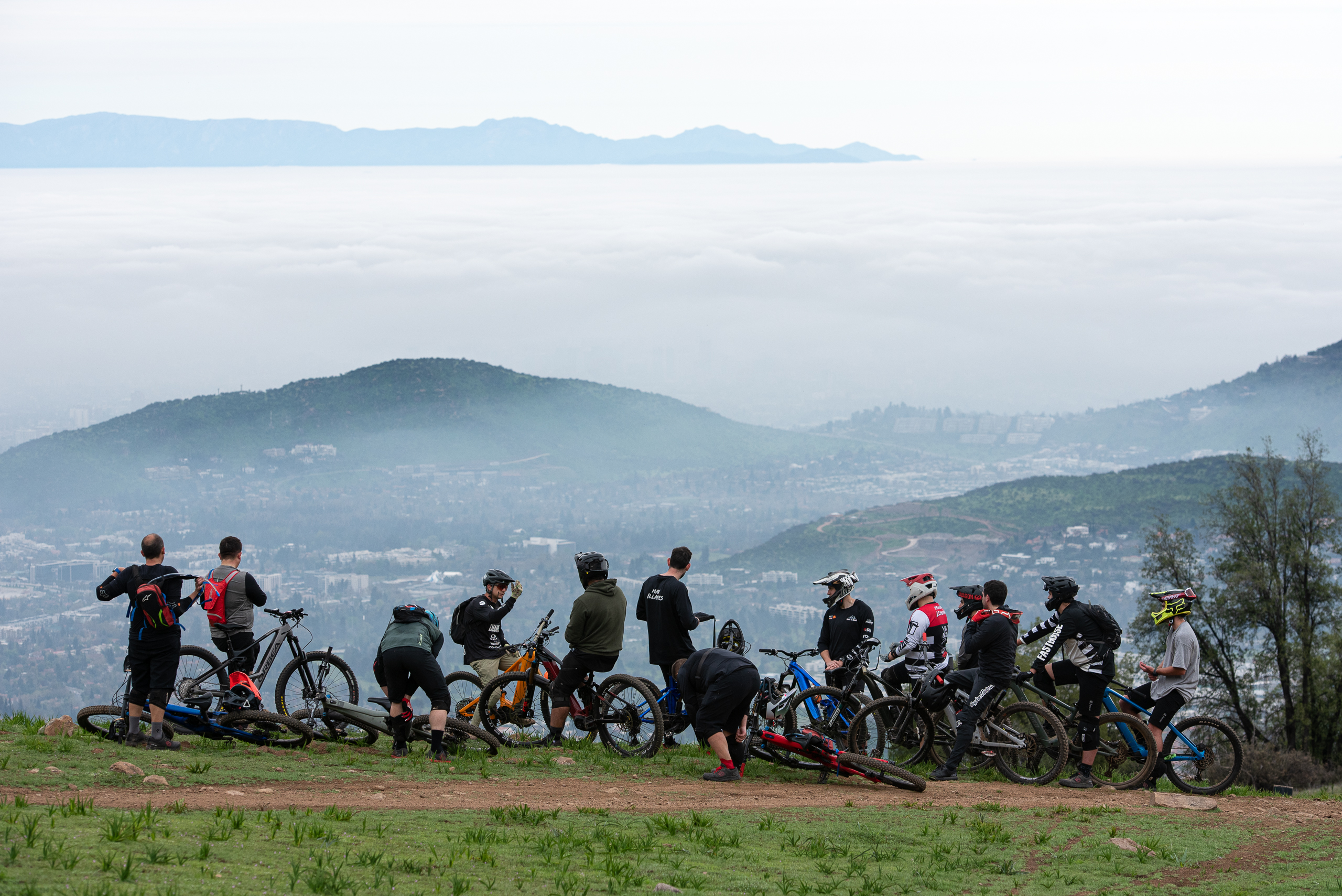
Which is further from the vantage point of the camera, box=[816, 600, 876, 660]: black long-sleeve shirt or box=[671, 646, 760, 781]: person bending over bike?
box=[816, 600, 876, 660]: black long-sleeve shirt

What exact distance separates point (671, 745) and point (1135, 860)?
5.34 meters

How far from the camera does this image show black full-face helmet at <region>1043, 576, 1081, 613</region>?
11.1m

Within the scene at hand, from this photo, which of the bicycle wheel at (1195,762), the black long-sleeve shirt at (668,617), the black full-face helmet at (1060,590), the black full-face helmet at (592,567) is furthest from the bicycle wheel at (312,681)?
the bicycle wheel at (1195,762)

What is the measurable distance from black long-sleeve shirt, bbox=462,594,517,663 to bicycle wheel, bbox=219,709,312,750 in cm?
207

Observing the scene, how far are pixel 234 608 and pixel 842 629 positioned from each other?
6.62 metres

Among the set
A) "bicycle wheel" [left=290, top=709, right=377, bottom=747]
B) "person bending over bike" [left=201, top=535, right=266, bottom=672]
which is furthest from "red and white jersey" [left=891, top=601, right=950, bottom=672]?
"person bending over bike" [left=201, top=535, right=266, bottom=672]

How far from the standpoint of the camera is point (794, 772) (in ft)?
37.0

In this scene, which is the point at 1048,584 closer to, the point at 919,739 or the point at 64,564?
the point at 919,739

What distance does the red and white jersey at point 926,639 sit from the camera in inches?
444

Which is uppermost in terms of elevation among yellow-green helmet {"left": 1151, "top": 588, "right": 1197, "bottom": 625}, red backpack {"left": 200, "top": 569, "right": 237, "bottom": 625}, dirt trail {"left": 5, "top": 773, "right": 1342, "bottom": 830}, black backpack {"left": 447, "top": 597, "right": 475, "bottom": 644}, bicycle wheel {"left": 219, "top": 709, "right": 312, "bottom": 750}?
yellow-green helmet {"left": 1151, "top": 588, "right": 1197, "bottom": 625}

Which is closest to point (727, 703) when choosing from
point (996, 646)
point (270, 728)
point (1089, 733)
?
point (996, 646)

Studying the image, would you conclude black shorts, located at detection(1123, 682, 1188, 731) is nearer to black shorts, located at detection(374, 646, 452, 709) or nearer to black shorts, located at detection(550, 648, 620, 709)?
black shorts, located at detection(550, 648, 620, 709)

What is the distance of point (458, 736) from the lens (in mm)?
11297

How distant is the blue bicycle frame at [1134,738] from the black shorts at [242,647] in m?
9.16
